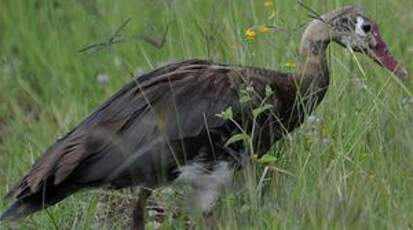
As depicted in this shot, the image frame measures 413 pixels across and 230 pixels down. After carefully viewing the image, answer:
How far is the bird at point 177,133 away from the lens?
6.56 metres

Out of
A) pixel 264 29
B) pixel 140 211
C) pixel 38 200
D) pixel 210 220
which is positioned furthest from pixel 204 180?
pixel 264 29

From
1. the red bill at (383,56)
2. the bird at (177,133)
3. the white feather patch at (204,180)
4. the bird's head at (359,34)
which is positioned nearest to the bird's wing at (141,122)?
the bird at (177,133)

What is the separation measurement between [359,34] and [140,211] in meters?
1.32

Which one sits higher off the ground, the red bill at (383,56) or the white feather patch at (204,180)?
the red bill at (383,56)

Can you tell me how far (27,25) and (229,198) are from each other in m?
3.58

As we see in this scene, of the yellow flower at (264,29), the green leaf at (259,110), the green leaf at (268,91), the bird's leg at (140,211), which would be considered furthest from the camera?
the yellow flower at (264,29)

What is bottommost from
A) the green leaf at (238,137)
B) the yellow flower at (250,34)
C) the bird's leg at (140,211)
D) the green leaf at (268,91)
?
the bird's leg at (140,211)

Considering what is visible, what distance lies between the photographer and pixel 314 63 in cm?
707

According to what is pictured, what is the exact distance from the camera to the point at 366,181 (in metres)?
6.43

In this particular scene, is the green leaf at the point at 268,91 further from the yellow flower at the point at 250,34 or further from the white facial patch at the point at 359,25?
the yellow flower at the point at 250,34

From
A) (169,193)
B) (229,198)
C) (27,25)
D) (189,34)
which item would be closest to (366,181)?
(229,198)

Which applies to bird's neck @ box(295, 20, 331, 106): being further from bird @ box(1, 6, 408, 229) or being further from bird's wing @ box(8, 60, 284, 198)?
bird's wing @ box(8, 60, 284, 198)

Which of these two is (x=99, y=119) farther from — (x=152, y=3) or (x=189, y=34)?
(x=152, y=3)

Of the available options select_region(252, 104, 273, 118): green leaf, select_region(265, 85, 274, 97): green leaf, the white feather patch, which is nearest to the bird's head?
select_region(265, 85, 274, 97): green leaf
